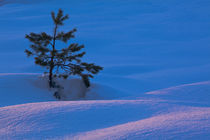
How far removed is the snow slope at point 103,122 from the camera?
3.73 meters

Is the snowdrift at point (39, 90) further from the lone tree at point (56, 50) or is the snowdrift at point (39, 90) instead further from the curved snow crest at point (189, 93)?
the curved snow crest at point (189, 93)

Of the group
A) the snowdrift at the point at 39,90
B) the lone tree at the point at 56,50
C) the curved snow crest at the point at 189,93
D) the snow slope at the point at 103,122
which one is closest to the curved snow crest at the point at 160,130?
the snow slope at the point at 103,122

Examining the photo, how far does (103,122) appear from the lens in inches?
177

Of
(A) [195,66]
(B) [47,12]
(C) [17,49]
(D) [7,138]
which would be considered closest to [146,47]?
(A) [195,66]

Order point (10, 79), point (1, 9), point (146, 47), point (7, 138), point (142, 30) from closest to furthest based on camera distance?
point (7, 138) → point (10, 79) → point (146, 47) → point (142, 30) → point (1, 9)

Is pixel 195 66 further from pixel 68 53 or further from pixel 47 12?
pixel 47 12

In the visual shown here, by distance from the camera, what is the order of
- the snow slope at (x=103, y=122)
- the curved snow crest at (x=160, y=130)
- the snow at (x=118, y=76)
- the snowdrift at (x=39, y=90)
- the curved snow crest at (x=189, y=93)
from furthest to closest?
the snowdrift at (x=39, y=90), the curved snow crest at (x=189, y=93), the snow at (x=118, y=76), the snow slope at (x=103, y=122), the curved snow crest at (x=160, y=130)

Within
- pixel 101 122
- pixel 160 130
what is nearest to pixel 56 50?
pixel 101 122

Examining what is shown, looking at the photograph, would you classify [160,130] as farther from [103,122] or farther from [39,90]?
[39,90]

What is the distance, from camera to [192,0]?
205 ft

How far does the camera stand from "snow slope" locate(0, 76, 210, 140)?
147 inches

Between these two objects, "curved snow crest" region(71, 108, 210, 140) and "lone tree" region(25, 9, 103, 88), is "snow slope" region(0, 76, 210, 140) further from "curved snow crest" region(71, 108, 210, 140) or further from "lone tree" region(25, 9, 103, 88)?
"lone tree" region(25, 9, 103, 88)

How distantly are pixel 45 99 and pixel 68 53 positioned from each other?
2306mm

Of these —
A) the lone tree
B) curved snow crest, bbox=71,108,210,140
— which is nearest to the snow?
curved snow crest, bbox=71,108,210,140
